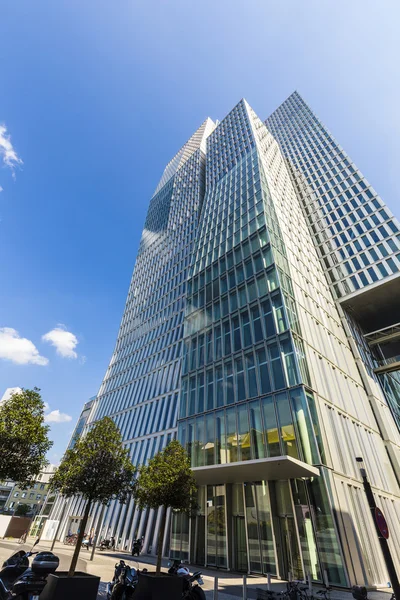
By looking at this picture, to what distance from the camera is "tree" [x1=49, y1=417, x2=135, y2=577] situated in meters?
13.1

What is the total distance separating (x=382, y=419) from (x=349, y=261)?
73.5 ft

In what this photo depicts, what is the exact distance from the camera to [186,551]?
68.7 ft

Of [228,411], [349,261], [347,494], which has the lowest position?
[347,494]

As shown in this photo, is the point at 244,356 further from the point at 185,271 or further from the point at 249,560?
the point at 185,271

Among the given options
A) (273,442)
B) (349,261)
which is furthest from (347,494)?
(349,261)

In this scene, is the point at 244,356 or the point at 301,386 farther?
the point at 244,356

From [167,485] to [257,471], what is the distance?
19.2ft

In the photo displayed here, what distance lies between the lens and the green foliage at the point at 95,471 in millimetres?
13117

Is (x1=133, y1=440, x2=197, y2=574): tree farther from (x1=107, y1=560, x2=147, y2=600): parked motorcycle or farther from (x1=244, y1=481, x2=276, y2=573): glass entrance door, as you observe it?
(x1=244, y1=481, x2=276, y2=573): glass entrance door

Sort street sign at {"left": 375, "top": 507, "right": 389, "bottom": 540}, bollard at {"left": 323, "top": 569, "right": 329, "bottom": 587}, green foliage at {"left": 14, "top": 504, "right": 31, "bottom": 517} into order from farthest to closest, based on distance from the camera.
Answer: green foliage at {"left": 14, "top": 504, "right": 31, "bottom": 517} → bollard at {"left": 323, "top": 569, "right": 329, "bottom": 587} → street sign at {"left": 375, "top": 507, "right": 389, "bottom": 540}

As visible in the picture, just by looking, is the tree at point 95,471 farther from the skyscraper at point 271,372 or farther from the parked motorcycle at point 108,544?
the parked motorcycle at point 108,544

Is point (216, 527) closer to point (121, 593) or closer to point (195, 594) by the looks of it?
point (195, 594)

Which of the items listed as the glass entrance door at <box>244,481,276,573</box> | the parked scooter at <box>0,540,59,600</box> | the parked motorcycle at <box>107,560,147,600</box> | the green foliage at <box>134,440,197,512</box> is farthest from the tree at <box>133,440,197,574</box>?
the glass entrance door at <box>244,481,276,573</box>

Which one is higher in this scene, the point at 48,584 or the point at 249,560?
the point at 249,560
